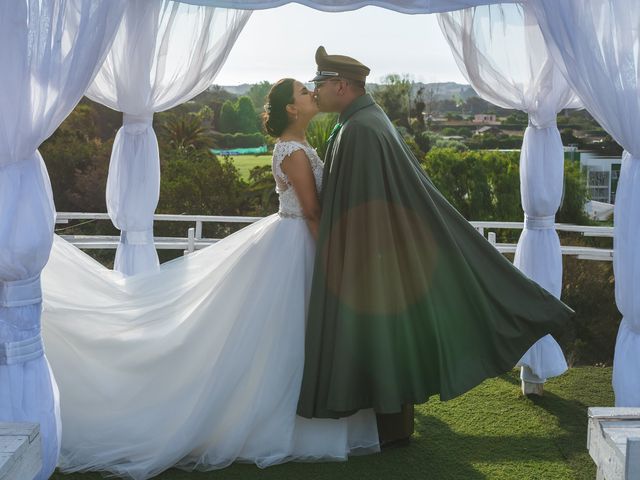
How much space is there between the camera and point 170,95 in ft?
15.5

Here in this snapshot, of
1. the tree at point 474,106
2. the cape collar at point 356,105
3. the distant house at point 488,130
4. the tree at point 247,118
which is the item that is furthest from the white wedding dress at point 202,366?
the tree at point 474,106

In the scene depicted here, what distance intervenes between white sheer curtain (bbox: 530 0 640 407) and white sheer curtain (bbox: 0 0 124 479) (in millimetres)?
1992

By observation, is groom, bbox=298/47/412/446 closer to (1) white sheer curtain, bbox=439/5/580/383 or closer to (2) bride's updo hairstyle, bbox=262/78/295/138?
(2) bride's updo hairstyle, bbox=262/78/295/138

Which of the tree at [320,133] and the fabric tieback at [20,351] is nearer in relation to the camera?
the fabric tieback at [20,351]

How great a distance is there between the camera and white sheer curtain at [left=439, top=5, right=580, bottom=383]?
474cm

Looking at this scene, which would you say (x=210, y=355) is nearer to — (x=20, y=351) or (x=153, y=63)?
(x=20, y=351)

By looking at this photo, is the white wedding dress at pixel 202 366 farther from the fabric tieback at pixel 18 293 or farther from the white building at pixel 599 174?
the white building at pixel 599 174

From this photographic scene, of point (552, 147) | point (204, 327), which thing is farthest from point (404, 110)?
point (204, 327)

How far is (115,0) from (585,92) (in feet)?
6.91

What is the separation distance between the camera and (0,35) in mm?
3064

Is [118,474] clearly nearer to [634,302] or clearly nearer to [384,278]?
[384,278]

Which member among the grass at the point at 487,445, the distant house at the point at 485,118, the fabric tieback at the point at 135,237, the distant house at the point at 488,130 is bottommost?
the grass at the point at 487,445

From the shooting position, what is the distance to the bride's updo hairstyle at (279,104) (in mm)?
4035

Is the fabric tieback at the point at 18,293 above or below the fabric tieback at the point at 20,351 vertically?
above
